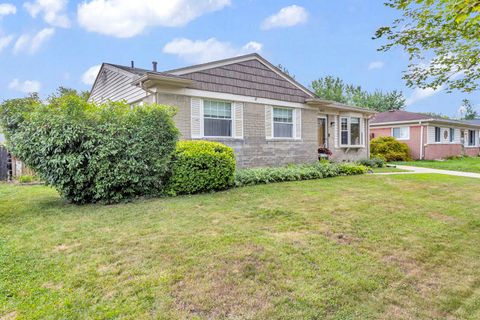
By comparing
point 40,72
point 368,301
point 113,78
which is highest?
point 40,72

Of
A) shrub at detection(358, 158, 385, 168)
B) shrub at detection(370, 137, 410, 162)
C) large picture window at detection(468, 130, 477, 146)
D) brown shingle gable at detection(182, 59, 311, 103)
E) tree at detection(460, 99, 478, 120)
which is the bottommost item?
shrub at detection(358, 158, 385, 168)

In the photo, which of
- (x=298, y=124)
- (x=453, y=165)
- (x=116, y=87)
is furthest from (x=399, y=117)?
(x=116, y=87)

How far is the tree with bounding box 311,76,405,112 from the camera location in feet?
121

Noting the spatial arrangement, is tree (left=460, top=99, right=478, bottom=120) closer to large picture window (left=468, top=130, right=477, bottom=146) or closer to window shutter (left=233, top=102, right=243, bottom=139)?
large picture window (left=468, top=130, right=477, bottom=146)

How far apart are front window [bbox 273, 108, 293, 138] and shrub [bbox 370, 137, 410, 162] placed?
10.2 meters

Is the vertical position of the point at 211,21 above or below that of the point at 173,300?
above

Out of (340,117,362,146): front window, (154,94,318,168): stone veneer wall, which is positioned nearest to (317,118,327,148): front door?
(340,117,362,146): front window

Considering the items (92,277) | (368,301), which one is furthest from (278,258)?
(92,277)

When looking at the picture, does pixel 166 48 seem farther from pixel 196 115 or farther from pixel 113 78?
pixel 196 115

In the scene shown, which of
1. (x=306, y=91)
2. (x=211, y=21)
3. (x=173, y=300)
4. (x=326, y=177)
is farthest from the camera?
(x=211, y=21)

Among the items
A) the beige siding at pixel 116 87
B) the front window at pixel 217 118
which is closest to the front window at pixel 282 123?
the front window at pixel 217 118

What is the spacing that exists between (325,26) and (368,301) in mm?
13726

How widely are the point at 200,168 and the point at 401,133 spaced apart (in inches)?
792

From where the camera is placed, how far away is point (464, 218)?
5102 mm
